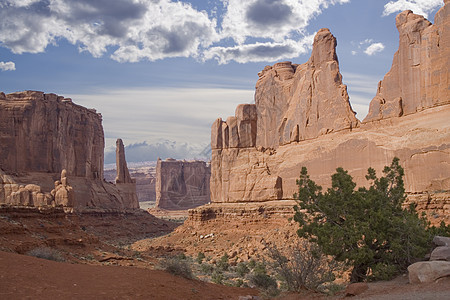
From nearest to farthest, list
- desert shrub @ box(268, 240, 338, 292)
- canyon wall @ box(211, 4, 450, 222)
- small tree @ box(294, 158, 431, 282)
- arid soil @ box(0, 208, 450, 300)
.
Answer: arid soil @ box(0, 208, 450, 300) < small tree @ box(294, 158, 431, 282) < desert shrub @ box(268, 240, 338, 292) < canyon wall @ box(211, 4, 450, 222)

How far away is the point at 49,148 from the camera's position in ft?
208

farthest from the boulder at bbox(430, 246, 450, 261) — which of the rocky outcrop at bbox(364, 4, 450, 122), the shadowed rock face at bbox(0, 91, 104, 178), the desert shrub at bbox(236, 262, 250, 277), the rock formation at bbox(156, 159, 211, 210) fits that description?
the rock formation at bbox(156, 159, 211, 210)

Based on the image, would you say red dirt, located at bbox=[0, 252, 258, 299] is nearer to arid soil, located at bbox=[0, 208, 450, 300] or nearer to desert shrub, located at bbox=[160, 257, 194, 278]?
arid soil, located at bbox=[0, 208, 450, 300]

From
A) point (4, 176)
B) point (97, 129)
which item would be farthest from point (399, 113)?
point (97, 129)

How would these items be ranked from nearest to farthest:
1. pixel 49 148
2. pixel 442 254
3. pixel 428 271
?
pixel 428 271, pixel 442 254, pixel 49 148

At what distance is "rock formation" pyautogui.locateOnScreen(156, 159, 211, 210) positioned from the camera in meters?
117

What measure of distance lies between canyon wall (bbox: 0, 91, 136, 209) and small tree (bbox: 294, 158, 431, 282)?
41.1 metres

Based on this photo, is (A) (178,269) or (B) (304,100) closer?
(A) (178,269)

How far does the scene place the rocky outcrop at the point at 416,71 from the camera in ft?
90.4

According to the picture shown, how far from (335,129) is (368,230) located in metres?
19.8

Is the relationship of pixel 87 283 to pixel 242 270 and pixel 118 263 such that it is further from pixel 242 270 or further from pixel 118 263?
pixel 242 270

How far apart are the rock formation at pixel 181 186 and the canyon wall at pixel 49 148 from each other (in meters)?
43.5

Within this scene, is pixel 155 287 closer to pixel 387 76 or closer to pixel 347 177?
pixel 347 177

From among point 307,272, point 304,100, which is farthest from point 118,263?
point 304,100
